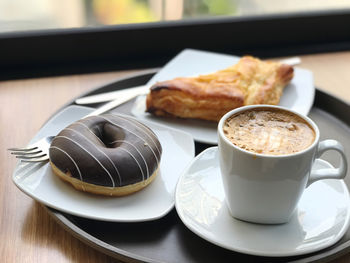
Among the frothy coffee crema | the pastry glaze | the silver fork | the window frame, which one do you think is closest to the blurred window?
the window frame

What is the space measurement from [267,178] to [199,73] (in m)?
0.48

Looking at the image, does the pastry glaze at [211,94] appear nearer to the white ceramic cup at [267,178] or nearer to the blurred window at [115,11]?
the white ceramic cup at [267,178]

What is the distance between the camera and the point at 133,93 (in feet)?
3.08

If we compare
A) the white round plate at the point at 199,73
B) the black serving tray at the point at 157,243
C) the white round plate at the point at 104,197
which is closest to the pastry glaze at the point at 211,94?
the white round plate at the point at 199,73

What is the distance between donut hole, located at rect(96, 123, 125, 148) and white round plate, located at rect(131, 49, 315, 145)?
0.53ft

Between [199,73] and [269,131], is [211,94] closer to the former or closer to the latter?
[199,73]

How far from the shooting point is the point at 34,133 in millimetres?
888

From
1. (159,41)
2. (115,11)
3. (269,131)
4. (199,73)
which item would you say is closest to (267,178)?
(269,131)

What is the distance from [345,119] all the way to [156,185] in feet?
1.36

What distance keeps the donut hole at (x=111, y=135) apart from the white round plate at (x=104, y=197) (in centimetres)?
8

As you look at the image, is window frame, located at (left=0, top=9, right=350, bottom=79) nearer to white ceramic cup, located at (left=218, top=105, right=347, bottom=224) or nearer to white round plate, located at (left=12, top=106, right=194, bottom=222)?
white round plate, located at (left=12, top=106, right=194, bottom=222)

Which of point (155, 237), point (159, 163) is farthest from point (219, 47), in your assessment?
point (155, 237)

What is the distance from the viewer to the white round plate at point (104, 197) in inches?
25.0

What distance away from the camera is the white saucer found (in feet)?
1.92
